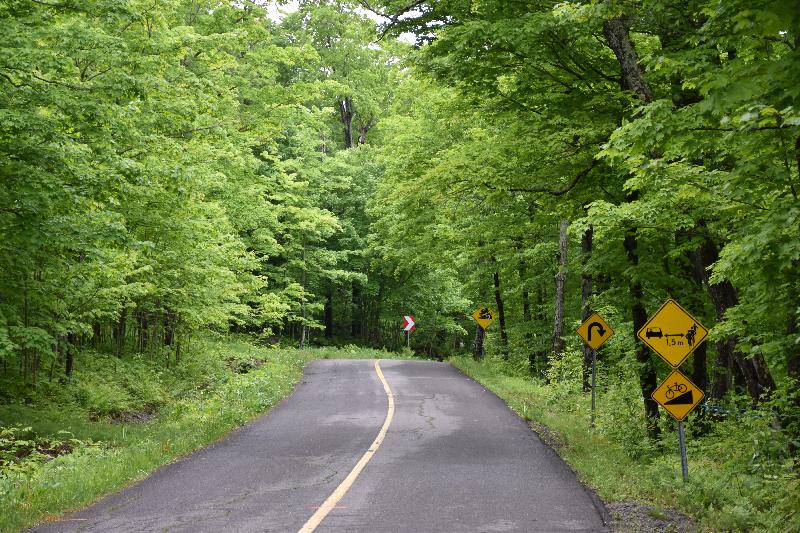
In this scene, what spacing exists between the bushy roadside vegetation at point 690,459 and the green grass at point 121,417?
21.0 feet

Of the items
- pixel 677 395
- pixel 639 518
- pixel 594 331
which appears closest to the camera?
pixel 639 518

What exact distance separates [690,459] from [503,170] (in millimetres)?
5965

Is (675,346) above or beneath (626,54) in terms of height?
beneath

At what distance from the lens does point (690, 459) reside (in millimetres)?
11641

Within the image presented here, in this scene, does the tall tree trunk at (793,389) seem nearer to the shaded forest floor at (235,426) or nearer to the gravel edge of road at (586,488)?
the shaded forest floor at (235,426)

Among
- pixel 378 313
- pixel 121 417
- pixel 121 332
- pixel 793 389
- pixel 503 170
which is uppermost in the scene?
pixel 503 170

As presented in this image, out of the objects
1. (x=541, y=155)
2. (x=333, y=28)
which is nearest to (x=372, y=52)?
(x=333, y=28)

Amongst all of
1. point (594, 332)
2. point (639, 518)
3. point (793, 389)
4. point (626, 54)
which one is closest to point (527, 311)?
point (594, 332)

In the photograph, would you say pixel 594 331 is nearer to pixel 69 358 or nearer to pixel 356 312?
pixel 69 358

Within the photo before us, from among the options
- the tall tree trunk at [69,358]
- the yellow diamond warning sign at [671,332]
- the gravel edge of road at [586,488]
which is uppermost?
the yellow diamond warning sign at [671,332]

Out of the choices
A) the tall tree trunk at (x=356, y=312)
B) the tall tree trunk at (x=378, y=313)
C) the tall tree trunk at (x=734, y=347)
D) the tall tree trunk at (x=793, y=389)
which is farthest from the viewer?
the tall tree trunk at (x=356, y=312)

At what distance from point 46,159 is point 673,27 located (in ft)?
31.7

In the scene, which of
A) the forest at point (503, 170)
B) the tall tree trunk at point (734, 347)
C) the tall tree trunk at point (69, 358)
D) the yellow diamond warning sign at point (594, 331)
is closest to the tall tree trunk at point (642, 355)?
the forest at point (503, 170)

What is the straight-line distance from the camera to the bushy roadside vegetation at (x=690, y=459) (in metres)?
7.50
